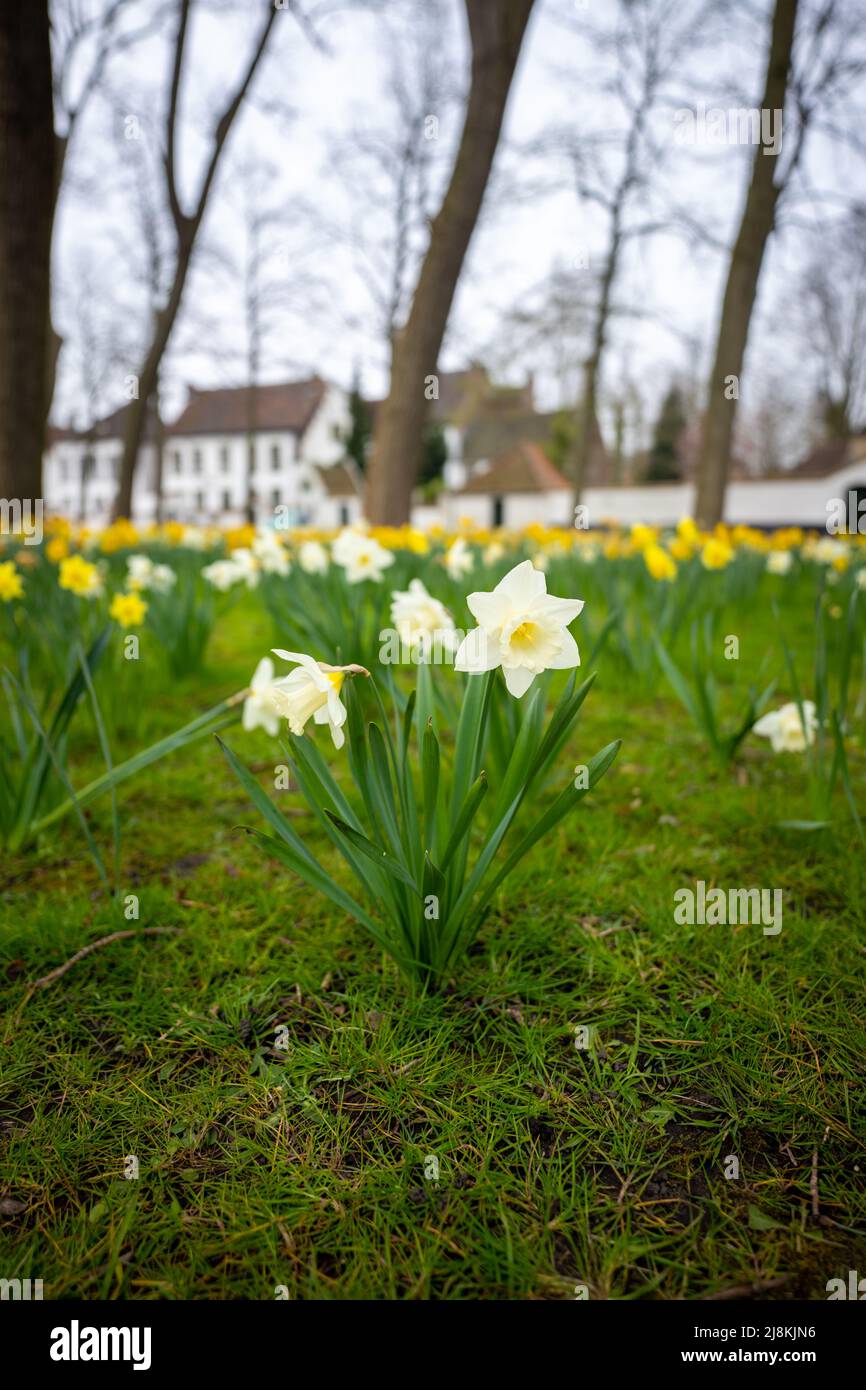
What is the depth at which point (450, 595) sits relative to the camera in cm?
322

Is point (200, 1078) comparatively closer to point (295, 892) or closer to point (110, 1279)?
point (110, 1279)

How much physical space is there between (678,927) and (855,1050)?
1.30 ft

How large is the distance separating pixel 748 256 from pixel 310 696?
8.93 meters

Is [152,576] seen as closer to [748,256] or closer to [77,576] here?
[77,576]

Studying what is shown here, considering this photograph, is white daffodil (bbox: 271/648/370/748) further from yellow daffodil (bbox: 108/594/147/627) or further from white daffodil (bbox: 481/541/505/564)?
white daffodil (bbox: 481/541/505/564)

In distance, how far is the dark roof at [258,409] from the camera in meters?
41.3

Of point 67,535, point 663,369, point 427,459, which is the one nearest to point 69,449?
point 427,459

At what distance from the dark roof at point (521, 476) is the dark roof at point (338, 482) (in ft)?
26.6

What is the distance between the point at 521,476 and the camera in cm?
3112

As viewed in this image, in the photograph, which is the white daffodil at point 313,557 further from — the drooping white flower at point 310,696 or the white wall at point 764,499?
the white wall at point 764,499

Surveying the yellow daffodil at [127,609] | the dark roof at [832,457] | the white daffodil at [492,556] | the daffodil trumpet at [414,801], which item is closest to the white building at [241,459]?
the dark roof at [832,457]

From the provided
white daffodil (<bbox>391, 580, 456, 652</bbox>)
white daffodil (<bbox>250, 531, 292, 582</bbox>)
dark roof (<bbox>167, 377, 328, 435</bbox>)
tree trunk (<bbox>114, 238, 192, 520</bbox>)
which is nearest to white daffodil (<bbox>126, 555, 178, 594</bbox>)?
white daffodil (<bbox>250, 531, 292, 582</bbox>)

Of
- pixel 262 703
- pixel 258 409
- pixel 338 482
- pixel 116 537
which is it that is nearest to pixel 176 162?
pixel 116 537

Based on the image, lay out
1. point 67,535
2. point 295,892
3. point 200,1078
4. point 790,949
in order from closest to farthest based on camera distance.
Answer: point 200,1078 → point 790,949 → point 295,892 → point 67,535
